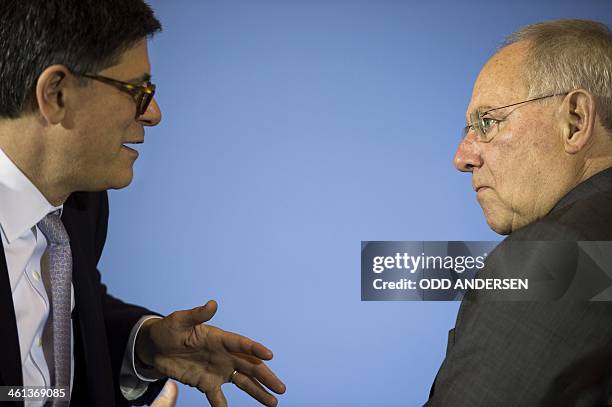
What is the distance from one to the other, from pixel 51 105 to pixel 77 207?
325 mm

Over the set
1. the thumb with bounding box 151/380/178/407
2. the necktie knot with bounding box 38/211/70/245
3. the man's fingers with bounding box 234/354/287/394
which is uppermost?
the necktie knot with bounding box 38/211/70/245

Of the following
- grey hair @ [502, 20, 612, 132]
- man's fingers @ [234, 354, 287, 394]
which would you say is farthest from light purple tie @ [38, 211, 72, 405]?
grey hair @ [502, 20, 612, 132]

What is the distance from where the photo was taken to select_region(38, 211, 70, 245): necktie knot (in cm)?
124

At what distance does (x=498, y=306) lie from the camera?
3.12 ft

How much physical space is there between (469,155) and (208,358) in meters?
0.69

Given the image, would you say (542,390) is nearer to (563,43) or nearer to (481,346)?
(481,346)

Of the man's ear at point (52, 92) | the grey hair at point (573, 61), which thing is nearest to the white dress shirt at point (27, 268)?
the man's ear at point (52, 92)

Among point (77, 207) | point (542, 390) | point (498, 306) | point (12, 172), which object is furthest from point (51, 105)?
point (542, 390)

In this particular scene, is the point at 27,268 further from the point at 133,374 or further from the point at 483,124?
the point at 483,124

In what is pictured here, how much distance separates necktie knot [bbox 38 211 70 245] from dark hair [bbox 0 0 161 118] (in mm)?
209

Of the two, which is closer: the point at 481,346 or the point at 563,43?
the point at 481,346

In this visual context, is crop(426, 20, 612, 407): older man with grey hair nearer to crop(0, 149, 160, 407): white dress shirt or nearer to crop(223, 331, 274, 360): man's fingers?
crop(223, 331, 274, 360): man's fingers

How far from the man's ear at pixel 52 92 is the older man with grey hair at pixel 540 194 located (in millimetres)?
780

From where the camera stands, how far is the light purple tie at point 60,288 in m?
1.21
